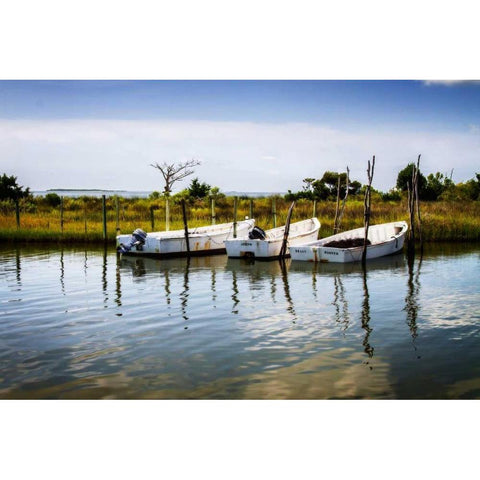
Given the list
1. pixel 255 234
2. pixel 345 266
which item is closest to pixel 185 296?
pixel 345 266

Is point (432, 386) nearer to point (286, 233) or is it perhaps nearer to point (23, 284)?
point (23, 284)

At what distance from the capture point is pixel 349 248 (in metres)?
10.8

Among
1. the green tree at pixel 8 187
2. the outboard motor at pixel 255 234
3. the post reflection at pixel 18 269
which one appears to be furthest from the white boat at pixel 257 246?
the green tree at pixel 8 187

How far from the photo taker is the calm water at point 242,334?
12.7 feet

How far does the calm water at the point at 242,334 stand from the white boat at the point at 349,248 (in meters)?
1.10

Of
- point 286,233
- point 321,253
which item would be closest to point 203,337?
point 321,253

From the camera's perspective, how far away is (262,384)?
388 cm

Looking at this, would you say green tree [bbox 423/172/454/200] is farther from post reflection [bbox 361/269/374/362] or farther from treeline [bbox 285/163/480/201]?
post reflection [bbox 361/269/374/362]

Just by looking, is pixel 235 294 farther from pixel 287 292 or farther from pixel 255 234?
pixel 255 234

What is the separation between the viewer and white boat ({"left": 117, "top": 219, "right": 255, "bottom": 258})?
12.2m

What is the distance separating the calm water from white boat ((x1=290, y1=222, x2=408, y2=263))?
1.10 m

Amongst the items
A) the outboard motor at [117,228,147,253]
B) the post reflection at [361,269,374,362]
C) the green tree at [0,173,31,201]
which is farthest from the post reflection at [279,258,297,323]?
the green tree at [0,173,31,201]

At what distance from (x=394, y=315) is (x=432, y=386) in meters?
2.26

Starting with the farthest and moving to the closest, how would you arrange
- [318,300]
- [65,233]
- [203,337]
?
[65,233] → [318,300] → [203,337]
